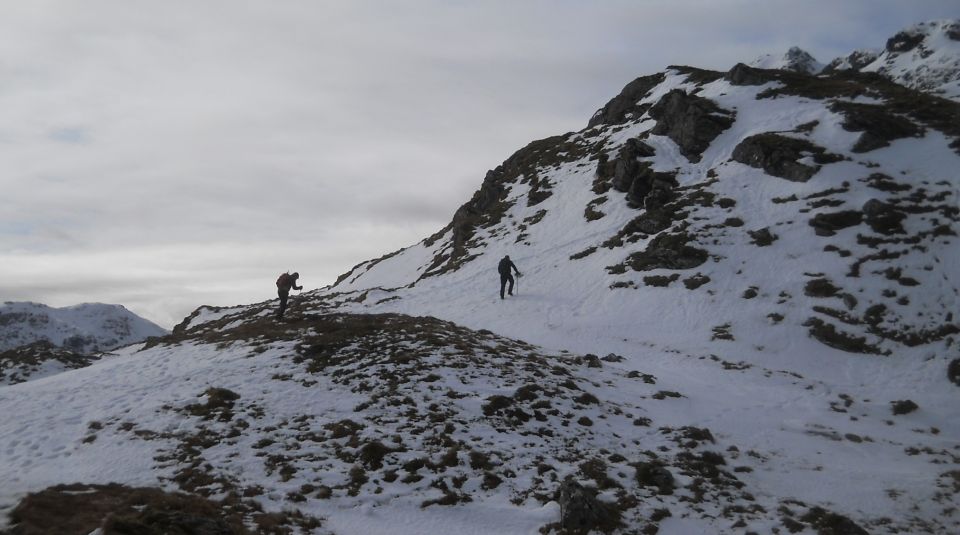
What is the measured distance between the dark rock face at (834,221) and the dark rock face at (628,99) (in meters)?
34.9

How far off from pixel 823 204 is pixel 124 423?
126ft

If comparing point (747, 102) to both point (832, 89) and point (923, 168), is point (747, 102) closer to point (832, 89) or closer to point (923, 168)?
point (832, 89)

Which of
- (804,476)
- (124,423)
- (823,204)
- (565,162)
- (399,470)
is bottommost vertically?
(804,476)

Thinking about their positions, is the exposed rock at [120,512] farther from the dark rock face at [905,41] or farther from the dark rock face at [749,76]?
the dark rock face at [905,41]

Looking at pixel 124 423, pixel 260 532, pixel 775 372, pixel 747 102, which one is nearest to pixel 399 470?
pixel 260 532

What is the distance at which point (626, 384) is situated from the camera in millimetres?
20953

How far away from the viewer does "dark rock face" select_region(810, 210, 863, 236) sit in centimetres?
3198

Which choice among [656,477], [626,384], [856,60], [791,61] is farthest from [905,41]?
[656,477]

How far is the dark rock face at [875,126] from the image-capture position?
124ft

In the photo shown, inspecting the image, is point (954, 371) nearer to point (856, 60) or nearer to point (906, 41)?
point (906, 41)

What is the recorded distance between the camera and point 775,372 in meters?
23.2

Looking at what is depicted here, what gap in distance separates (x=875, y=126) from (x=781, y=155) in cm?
711

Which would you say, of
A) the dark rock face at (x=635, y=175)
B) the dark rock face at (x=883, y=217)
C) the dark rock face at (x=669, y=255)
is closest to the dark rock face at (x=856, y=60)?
the dark rock face at (x=635, y=175)

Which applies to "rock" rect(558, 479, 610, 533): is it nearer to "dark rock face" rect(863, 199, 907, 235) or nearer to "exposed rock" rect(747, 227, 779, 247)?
"exposed rock" rect(747, 227, 779, 247)
